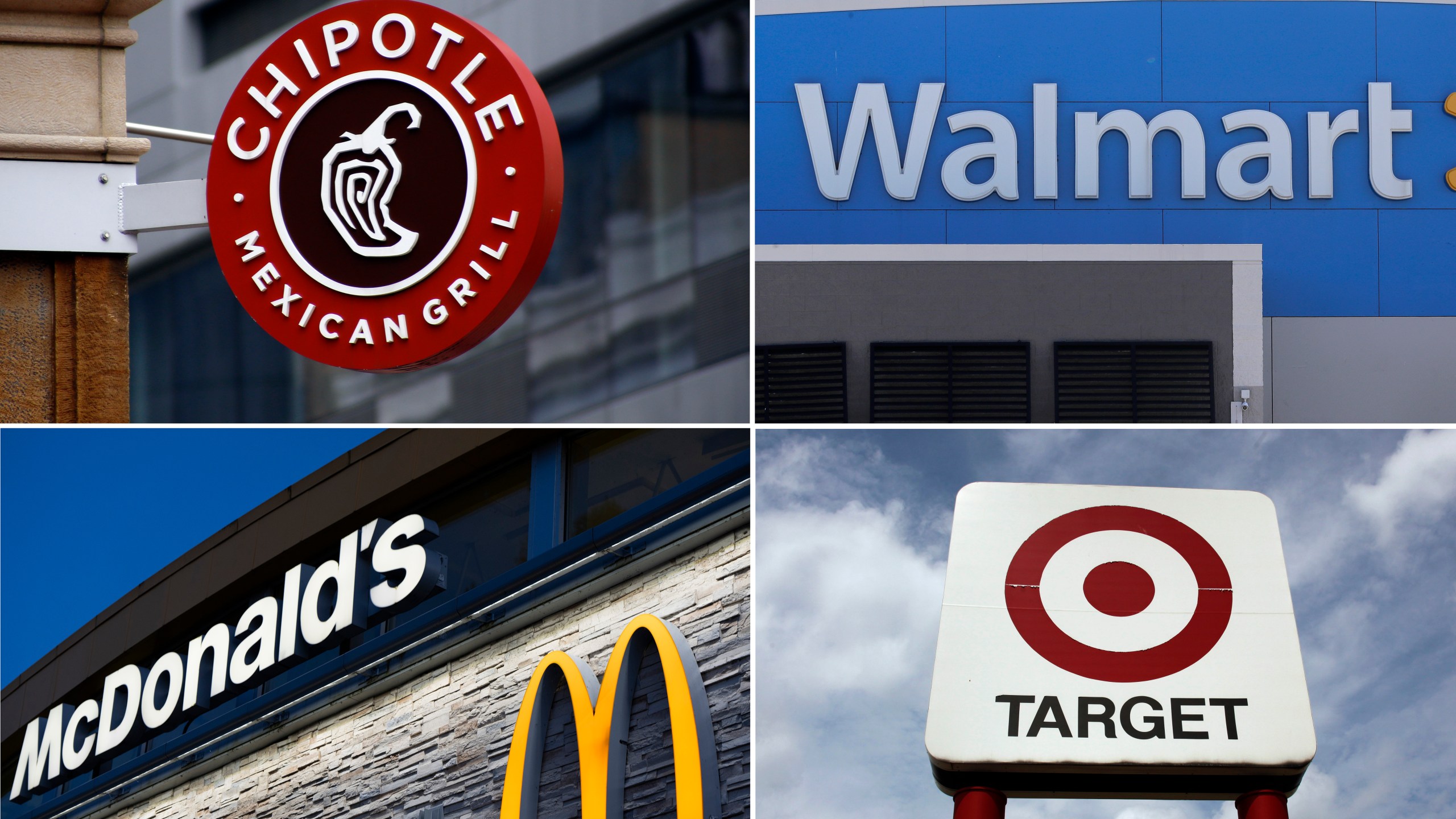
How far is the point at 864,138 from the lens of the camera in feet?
49.8

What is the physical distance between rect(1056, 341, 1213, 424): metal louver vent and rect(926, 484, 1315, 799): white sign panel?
6.78m

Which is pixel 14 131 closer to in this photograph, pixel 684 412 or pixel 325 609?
pixel 325 609

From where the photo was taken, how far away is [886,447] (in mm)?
9539

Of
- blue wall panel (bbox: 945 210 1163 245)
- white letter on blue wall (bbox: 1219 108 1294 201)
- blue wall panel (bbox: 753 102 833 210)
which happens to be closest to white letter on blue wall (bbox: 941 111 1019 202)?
blue wall panel (bbox: 945 210 1163 245)

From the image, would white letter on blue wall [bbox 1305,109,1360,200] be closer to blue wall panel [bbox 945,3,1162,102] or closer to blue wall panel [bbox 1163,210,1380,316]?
blue wall panel [bbox 1163,210,1380,316]

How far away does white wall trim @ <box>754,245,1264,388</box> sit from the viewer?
13.9 meters

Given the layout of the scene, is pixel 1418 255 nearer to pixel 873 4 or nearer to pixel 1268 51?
pixel 1268 51

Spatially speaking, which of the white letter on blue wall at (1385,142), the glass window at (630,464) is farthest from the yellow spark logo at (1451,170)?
the glass window at (630,464)

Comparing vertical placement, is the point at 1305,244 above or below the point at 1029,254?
above

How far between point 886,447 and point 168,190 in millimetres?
4767

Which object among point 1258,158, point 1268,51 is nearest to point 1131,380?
point 1258,158

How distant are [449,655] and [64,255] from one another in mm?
3365

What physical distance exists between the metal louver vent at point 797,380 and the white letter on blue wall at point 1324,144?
5.48 metres

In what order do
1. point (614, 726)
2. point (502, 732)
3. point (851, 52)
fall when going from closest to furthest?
point (614, 726) < point (502, 732) < point (851, 52)
